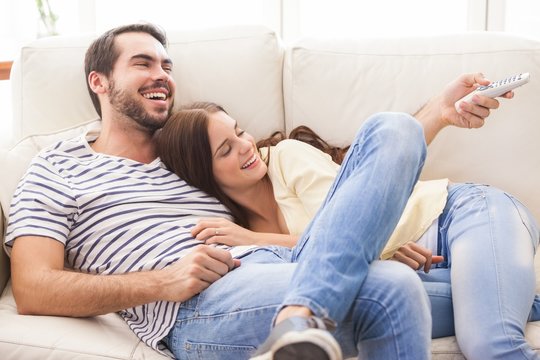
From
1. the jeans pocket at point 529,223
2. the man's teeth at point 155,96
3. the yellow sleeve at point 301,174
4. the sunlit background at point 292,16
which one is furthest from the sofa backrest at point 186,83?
the sunlit background at point 292,16

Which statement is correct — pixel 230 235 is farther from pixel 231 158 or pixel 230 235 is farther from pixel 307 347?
pixel 307 347

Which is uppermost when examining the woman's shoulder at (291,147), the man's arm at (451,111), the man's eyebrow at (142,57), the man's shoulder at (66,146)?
the man's eyebrow at (142,57)

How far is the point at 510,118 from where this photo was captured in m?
1.86

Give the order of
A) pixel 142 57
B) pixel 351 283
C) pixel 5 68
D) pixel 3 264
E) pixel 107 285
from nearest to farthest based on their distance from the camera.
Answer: pixel 351 283
pixel 107 285
pixel 3 264
pixel 142 57
pixel 5 68

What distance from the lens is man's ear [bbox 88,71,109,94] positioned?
1844 millimetres

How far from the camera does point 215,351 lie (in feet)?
4.18

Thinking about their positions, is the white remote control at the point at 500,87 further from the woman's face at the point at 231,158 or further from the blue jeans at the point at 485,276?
the woman's face at the point at 231,158

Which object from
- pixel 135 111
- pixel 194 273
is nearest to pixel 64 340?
pixel 194 273

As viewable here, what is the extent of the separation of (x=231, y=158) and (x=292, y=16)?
145 centimetres

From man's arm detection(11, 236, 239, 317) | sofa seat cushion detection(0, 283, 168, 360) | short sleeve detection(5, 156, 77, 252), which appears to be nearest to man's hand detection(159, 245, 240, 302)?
man's arm detection(11, 236, 239, 317)

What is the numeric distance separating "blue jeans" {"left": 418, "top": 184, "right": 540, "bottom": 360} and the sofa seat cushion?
Result: 0.59 metres

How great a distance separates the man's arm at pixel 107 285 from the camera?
1.36 m

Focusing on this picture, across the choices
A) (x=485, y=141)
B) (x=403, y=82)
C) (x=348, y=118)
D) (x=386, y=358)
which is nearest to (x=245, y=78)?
(x=348, y=118)

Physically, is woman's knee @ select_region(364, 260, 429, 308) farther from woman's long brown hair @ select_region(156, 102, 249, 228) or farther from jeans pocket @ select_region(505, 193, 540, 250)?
woman's long brown hair @ select_region(156, 102, 249, 228)
